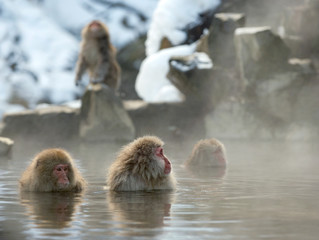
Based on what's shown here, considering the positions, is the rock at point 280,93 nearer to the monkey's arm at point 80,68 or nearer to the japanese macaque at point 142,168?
→ the monkey's arm at point 80,68

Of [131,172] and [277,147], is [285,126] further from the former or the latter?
[131,172]

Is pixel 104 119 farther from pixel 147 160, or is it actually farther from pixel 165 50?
pixel 147 160

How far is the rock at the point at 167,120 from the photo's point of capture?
58.1ft

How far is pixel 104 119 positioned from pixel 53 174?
9800mm

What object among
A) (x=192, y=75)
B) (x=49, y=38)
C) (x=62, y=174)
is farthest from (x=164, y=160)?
(x=49, y=38)

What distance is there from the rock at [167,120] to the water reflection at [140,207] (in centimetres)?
1029

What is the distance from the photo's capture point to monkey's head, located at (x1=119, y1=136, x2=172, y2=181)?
735cm

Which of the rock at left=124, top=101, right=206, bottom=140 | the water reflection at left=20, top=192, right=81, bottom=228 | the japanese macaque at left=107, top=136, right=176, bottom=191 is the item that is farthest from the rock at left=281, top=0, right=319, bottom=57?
the water reflection at left=20, top=192, right=81, bottom=228

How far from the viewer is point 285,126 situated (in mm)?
17266

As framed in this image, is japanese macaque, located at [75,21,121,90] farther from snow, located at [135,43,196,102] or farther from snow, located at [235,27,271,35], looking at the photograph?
snow, located at [235,27,271,35]

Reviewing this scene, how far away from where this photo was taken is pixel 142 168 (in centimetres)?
736

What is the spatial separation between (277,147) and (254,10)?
7349 mm

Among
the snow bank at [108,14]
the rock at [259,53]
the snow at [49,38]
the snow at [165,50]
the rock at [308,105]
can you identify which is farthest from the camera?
the snow bank at [108,14]

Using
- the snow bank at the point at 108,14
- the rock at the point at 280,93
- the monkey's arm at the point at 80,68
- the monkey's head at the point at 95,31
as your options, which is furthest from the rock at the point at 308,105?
the snow bank at the point at 108,14
